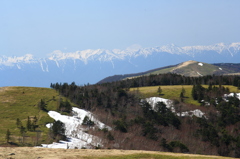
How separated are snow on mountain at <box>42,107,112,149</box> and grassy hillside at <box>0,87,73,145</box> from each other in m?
6.61

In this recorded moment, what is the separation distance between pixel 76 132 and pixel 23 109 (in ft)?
142

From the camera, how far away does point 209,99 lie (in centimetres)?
18075

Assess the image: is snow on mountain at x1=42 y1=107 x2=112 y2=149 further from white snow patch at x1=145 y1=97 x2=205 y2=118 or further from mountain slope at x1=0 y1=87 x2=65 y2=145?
white snow patch at x1=145 y1=97 x2=205 y2=118

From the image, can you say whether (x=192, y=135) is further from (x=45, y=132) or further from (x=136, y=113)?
(x=45, y=132)

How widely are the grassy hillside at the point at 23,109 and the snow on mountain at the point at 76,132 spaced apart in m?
6.61

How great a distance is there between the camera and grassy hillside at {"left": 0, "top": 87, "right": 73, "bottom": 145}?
101 metres

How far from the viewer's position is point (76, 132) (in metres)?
115

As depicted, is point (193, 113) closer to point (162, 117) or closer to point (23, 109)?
point (162, 117)

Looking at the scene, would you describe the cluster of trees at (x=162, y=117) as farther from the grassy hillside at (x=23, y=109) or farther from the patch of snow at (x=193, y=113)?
the grassy hillside at (x=23, y=109)

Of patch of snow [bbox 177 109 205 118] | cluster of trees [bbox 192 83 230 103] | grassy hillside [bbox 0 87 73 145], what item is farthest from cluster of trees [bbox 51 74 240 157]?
grassy hillside [bbox 0 87 73 145]

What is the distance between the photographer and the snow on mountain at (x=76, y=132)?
96188 millimetres

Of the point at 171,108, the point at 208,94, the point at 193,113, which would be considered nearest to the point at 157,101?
the point at 171,108

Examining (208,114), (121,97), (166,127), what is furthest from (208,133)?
(121,97)

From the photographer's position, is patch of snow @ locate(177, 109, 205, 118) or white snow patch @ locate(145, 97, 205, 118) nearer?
patch of snow @ locate(177, 109, 205, 118)
